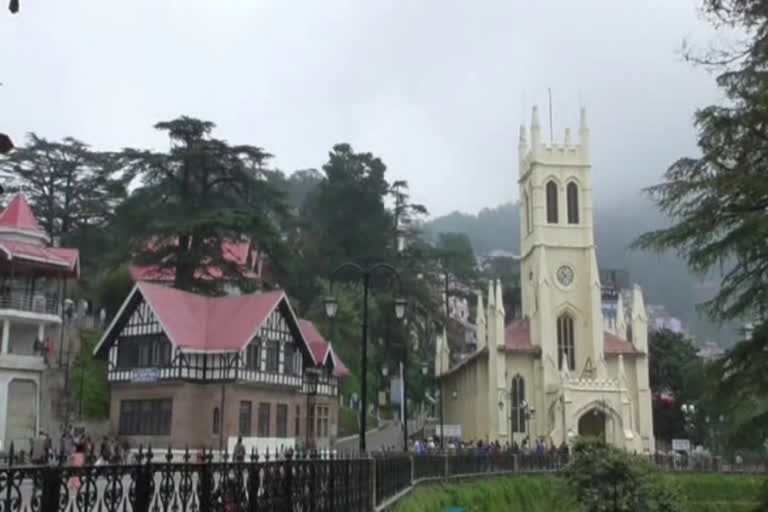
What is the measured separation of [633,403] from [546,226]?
14.5m

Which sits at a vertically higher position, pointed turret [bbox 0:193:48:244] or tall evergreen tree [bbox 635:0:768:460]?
pointed turret [bbox 0:193:48:244]

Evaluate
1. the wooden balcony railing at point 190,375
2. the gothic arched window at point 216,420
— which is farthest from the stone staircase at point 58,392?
the gothic arched window at point 216,420

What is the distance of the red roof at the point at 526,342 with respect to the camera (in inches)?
2240

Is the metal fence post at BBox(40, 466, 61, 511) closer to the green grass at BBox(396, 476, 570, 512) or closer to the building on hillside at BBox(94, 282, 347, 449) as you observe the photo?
the green grass at BBox(396, 476, 570, 512)

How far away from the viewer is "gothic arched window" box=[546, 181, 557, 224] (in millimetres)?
61562

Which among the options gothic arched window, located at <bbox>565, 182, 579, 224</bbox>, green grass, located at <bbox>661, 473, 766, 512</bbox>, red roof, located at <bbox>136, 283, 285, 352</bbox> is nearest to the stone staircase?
red roof, located at <bbox>136, 283, 285, 352</bbox>

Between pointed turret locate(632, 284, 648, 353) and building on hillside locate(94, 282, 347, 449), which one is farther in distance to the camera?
pointed turret locate(632, 284, 648, 353)

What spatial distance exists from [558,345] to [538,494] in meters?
24.0

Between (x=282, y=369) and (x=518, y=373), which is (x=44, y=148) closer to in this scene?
(x=282, y=369)

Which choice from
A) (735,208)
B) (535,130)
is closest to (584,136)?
(535,130)

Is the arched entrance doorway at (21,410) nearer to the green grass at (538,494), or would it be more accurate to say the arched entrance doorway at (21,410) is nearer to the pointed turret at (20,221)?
the pointed turret at (20,221)

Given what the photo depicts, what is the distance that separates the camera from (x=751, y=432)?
14031 mm

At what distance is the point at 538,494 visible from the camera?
34469mm

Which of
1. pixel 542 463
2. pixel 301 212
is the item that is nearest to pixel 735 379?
pixel 542 463
